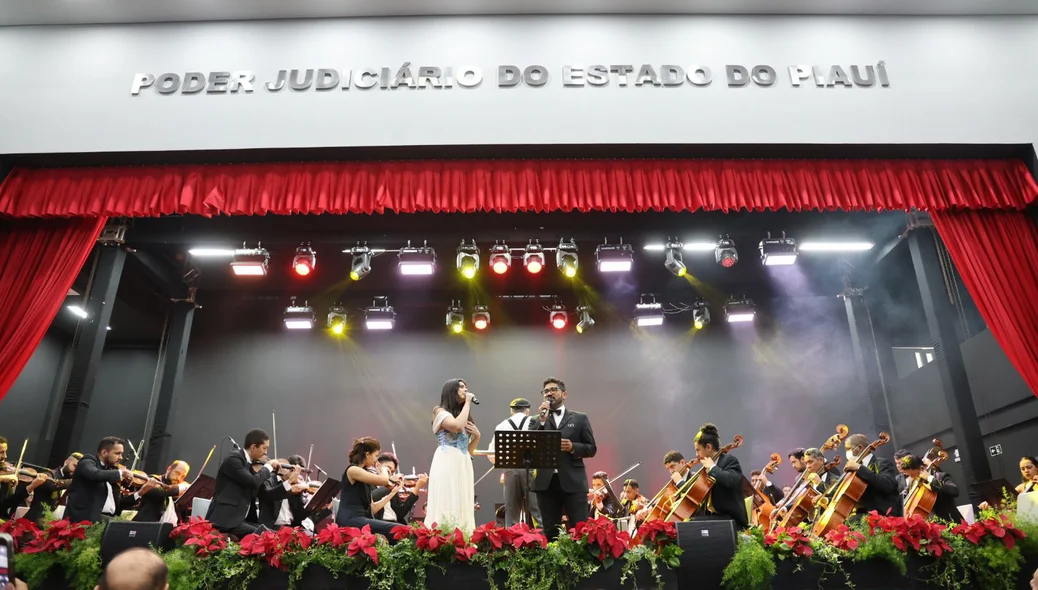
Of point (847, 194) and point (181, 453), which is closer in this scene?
point (847, 194)

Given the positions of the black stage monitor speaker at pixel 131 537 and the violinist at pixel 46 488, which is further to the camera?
the violinist at pixel 46 488

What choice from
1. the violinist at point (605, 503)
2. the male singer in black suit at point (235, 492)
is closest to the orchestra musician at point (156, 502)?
the male singer in black suit at point (235, 492)

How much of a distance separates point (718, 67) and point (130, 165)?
6.05m

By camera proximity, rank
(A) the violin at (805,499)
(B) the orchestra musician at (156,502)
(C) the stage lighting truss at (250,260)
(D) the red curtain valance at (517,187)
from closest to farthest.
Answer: (B) the orchestra musician at (156,502) < (A) the violin at (805,499) < (D) the red curtain valance at (517,187) < (C) the stage lighting truss at (250,260)

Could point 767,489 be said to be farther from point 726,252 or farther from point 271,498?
point 271,498

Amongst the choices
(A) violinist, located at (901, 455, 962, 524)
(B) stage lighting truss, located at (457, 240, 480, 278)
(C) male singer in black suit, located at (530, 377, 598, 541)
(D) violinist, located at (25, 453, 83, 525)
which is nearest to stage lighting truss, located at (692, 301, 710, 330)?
(B) stage lighting truss, located at (457, 240, 480, 278)

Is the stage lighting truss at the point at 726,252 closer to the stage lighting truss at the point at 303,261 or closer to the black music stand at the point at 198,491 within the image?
the stage lighting truss at the point at 303,261

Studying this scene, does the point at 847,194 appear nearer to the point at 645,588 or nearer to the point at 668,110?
the point at 668,110

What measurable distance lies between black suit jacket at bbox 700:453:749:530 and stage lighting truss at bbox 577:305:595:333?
6.39 metres

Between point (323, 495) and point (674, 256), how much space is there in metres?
5.21

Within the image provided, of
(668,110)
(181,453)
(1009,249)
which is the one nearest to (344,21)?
(668,110)

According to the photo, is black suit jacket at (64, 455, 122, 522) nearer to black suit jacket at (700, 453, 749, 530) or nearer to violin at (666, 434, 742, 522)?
violin at (666, 434, 742, 522)

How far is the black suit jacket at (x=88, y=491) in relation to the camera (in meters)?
6.00

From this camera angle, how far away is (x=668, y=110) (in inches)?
263
